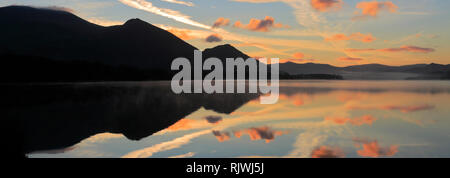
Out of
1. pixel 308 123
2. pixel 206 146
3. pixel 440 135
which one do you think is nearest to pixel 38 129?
pixel 206 146

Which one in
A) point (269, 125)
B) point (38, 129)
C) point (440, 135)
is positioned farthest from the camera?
point (269, 125)

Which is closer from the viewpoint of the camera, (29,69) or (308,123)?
(308,123)

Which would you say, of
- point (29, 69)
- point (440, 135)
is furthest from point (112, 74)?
point (440, 135)

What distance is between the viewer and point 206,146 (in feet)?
38.4

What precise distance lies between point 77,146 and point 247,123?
8.44 m

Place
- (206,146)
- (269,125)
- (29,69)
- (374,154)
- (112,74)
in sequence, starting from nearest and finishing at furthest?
(374,154) < (206,146) < (269,125) < (29,69) < (112,74)

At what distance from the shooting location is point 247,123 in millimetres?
16984
